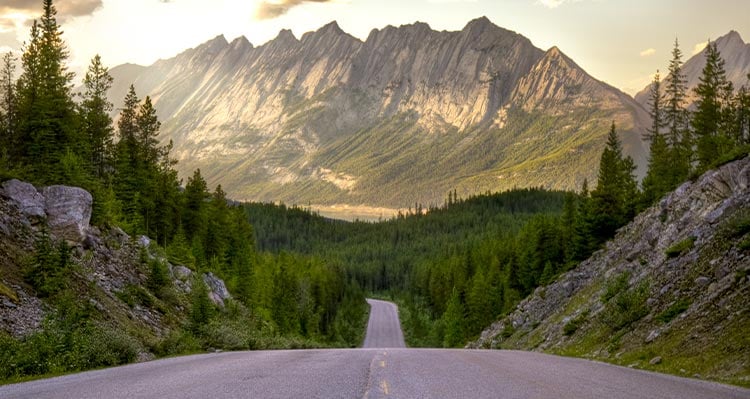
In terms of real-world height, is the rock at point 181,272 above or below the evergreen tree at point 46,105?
below

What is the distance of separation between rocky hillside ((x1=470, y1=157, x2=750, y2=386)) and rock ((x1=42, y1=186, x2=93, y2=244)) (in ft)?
79.2

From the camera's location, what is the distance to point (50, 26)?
5084 centimetres

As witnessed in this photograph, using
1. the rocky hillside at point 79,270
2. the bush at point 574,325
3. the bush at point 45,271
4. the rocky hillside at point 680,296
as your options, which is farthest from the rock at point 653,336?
the bush at point 45,271

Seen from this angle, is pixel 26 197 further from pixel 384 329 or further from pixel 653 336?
pixel 384 329

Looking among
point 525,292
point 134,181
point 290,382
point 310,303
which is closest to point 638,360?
point 290,382

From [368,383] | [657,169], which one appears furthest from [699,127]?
[368,383]

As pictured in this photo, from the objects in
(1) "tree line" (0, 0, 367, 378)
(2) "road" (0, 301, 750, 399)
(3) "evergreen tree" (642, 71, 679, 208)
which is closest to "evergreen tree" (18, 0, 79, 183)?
(1) "tree line" (0, 0, 367, 378)

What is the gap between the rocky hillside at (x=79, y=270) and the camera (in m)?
21.4

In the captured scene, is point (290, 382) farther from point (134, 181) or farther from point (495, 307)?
point (495, 307)

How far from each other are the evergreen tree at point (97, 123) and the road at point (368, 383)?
46.7m

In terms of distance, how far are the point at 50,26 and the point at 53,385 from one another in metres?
47.6

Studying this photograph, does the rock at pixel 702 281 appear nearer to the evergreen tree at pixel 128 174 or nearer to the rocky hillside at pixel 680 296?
the rocky hillside at pixel 680 296

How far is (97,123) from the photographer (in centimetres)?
5762

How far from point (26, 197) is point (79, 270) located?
498 centimetres
